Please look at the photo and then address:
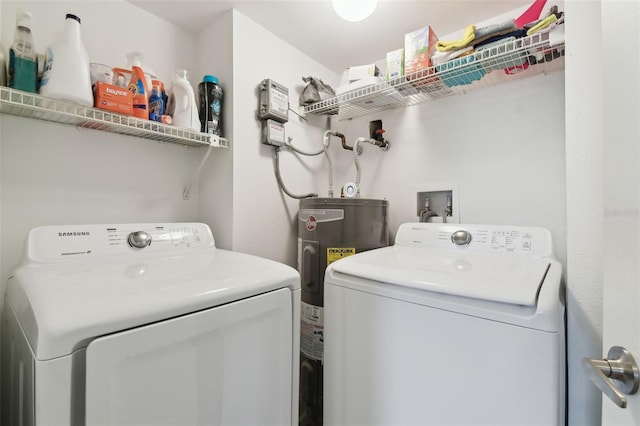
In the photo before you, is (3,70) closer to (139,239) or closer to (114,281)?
(139,239)

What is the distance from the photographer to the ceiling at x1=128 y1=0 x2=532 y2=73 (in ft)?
4.73

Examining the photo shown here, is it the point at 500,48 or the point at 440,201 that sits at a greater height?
the point at 500,48

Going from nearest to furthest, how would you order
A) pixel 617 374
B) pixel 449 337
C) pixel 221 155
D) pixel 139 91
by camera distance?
pixel 617 374, pixel 449 337, pixel 139 91, pixel 221 155

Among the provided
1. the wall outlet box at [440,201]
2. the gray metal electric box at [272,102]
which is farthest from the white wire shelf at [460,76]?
the wall outlet box at [440,201]

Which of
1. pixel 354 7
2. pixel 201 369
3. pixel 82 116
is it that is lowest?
pixel 201 369

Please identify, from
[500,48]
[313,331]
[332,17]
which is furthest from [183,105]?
[500,48]

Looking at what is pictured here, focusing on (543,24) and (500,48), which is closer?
(543,24)

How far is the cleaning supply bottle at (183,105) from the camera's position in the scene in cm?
132

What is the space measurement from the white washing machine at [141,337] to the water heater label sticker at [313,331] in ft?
1.82

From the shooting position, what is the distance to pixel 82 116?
3.34ft

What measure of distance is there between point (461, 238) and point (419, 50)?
0.98m

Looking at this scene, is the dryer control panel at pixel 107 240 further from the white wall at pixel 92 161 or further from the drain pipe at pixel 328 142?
the drain pipe at pixel 328 142

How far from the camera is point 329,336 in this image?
108cm

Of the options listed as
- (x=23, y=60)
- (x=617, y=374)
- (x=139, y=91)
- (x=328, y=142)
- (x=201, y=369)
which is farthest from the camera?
(x=328, y=142)
